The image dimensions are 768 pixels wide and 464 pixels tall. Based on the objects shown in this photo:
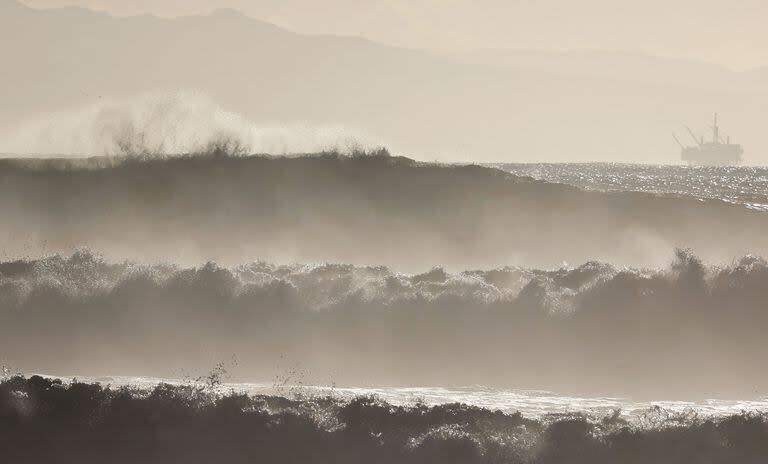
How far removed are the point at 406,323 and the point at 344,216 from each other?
12.4 meters

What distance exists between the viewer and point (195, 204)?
3697cm

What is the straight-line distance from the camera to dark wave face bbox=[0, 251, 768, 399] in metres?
22.7

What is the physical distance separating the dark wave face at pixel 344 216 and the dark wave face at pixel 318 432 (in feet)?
56.6

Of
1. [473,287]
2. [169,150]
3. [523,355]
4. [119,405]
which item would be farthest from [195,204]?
[119,405]

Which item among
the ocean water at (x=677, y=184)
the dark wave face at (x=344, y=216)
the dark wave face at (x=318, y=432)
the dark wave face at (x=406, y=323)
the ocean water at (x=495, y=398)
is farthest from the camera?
the ocean water at (x=677, y=184)

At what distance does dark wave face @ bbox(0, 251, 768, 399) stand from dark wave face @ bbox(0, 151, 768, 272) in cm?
684

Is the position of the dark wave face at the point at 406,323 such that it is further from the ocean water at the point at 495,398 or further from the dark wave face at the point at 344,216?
the dark wave face at the point at 344,216

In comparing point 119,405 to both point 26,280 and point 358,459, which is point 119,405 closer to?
point 358,459

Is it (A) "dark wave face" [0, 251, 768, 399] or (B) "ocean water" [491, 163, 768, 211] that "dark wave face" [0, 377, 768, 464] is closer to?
(A) "dark wave face" [0, 251, 768, 399]

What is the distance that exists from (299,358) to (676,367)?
7.49 meters

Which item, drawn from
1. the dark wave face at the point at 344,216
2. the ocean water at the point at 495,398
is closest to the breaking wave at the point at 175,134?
the dark wave face at the point at 344,216

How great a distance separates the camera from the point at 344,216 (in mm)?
36812

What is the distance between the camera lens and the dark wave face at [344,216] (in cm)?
3456

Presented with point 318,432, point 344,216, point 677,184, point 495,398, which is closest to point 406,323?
point 495,398
